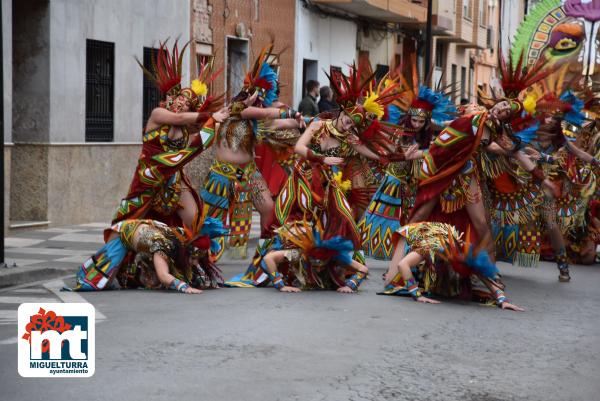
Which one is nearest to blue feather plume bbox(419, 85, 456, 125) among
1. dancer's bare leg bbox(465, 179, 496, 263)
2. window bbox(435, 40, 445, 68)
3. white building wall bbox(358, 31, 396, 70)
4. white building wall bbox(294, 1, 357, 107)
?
dancer's bare leg bbox(465, 179, 496, 263)

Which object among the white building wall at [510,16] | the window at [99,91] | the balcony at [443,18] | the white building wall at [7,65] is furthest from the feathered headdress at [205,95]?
the white building wall at [510,16]

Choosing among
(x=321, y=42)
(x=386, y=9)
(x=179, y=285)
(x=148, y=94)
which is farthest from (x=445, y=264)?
(x=386, y=9)

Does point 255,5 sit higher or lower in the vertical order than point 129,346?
higher

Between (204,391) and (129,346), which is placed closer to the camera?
(204,391)

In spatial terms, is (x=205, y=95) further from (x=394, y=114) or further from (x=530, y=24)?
(x=530, y=24)

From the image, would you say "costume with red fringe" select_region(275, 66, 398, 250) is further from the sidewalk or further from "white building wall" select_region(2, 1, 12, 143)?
"white building wall" select_region(2, 1, 12, 143)

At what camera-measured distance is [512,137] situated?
1059cm

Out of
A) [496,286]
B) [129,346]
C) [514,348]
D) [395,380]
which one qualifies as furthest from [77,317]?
[496,286]

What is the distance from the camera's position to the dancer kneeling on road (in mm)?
9992

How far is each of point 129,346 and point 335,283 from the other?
3184 mm

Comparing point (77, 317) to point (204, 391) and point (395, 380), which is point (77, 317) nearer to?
point (204, 391)

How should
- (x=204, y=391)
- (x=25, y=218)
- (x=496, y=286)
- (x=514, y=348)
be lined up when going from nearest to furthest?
(x=204, y=391)
(x=514, y=348)
(x=496, y=286)
(x=25, y=218)

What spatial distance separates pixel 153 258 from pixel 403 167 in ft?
10.1

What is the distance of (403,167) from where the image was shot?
1180 cm
